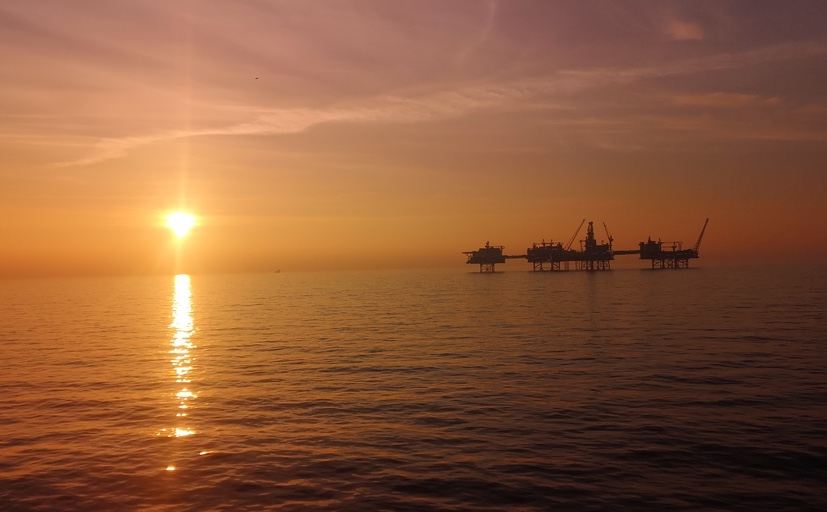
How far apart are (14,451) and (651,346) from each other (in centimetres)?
3550

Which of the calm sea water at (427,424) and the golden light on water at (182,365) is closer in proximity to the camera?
the calm sea water at (427,424)

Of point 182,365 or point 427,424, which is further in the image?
point 182,365

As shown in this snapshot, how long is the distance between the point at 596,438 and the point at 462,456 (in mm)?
4731

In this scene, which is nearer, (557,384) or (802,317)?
(557,384)

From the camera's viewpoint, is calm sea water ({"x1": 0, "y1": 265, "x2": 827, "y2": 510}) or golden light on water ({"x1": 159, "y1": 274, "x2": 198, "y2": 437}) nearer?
calm sea water ({"x1": 0, "y1": 265, "x2": 827, "y2": 510})

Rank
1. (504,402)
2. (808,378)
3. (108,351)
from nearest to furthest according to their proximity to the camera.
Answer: (504,402)
(808,378)
(108,351)

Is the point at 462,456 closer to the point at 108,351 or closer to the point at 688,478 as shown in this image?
the point at 688,478

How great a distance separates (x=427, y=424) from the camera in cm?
2212

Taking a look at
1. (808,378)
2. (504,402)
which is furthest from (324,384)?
(808,378)

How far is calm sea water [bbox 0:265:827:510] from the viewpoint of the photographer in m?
15.6

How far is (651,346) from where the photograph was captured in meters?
40.8

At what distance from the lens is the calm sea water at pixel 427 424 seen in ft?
51.1

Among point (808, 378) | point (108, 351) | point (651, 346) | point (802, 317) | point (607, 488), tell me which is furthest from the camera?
point (802, 317)

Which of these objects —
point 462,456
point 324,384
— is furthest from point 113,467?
point 324,384
